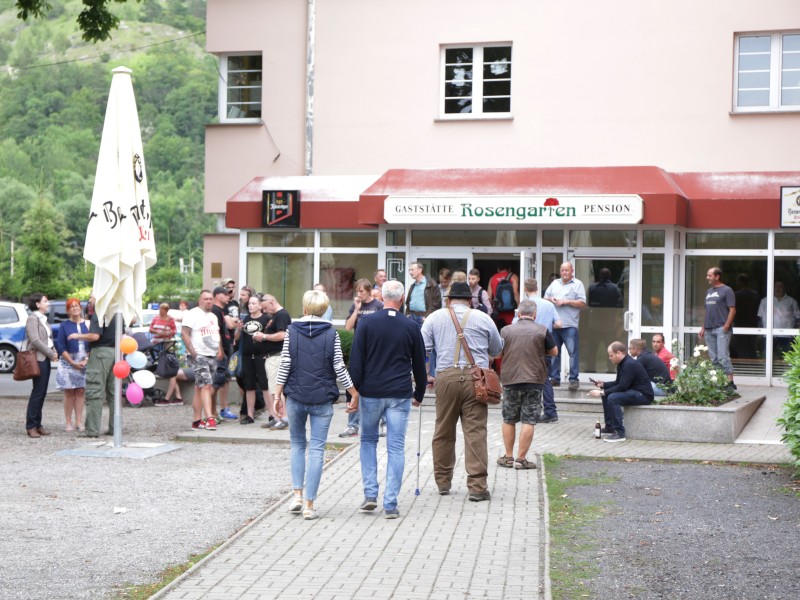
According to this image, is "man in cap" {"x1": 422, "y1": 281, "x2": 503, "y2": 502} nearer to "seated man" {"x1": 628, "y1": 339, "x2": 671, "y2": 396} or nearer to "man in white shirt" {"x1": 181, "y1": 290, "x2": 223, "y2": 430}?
"seated man" {"x1": 628, "y1": 339, "x2": 671, "y2": 396}

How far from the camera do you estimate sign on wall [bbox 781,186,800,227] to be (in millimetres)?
19656

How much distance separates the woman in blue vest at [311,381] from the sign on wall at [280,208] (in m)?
12.7

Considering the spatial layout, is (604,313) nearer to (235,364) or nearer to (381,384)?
(235,364)

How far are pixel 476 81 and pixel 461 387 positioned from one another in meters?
13.0

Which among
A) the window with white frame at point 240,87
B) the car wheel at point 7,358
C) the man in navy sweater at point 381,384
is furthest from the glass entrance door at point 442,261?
the car wheel at point 7,358

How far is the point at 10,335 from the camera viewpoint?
31.0m

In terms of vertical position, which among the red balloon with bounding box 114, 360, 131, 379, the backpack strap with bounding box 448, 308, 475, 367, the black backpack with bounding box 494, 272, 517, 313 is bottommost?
the red balloon with bounding box 114, 360, 131, 379

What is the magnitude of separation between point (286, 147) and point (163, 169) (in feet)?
376

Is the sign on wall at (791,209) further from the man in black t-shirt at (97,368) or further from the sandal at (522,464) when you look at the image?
the man in black t-shirt at (97,368)

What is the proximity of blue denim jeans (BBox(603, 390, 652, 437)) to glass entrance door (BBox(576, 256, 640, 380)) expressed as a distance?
5.74m

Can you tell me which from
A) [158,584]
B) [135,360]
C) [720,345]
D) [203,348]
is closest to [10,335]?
[203,348]

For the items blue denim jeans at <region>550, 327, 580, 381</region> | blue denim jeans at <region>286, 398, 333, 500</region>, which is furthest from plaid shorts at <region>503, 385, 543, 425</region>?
blue denim jeans at <region>550, 327, 580, 381</region>

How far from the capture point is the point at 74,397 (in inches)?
625

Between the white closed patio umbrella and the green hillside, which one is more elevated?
the green hillside
